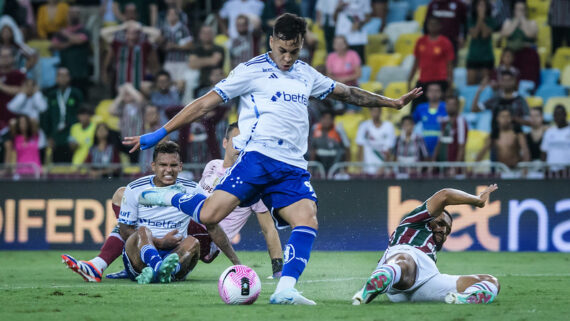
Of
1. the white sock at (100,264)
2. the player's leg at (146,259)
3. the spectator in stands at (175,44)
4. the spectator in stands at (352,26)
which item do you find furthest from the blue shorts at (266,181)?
the spectator in stands at (175,44)

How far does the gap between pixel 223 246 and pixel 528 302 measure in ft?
10.9

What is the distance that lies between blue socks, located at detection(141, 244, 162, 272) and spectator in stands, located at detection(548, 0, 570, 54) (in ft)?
41.0

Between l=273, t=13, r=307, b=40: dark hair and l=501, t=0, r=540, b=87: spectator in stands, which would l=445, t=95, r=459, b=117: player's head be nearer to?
l=501, t=0, r=540, b=87: spectator in stands

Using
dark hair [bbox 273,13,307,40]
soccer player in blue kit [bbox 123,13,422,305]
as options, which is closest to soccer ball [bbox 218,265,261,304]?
soccer player in blue kit [bbox 123,13,422,305]

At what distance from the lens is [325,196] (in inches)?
591

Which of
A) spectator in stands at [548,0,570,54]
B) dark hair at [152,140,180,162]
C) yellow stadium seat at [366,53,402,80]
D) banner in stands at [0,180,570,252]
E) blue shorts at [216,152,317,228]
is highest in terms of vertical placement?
spectator in stands at [548,0,570,54]

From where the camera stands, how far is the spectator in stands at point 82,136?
1684 centimetres

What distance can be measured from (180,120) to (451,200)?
219 cm

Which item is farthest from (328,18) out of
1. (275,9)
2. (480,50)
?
(480,50)

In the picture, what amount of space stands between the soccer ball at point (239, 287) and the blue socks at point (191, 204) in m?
0.56

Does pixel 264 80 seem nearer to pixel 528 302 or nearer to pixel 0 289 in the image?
pixel 528 302

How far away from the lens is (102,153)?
1623 centimetres

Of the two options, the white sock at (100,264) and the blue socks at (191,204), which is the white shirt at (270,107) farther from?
the white sock at (100,264)

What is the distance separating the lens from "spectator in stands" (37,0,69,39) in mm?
20125
